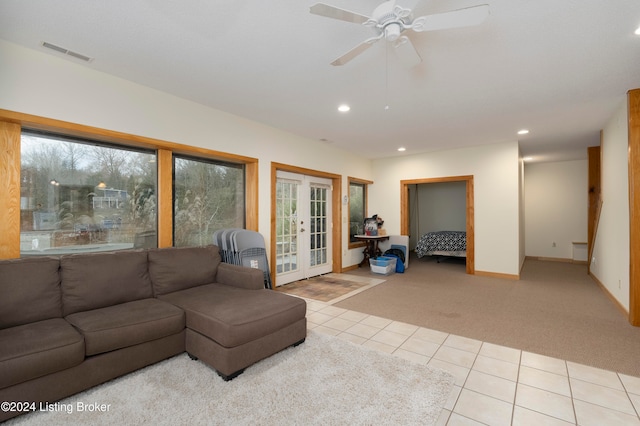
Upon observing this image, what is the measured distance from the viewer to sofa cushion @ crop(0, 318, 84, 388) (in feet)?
5.51

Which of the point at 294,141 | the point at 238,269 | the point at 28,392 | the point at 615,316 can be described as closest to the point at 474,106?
the point at 294,141

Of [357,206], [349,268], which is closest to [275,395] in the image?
[349,268]

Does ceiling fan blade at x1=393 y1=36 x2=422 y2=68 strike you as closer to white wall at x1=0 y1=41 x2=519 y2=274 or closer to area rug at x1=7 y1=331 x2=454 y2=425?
area rug at x1=7 y1=331 x2=454 y2=425

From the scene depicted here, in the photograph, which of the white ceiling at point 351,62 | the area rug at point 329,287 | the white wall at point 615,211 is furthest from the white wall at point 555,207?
the area rug at point 329,287

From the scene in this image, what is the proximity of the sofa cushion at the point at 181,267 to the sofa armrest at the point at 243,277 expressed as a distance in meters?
0.20

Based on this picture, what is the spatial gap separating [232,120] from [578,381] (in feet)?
14.9

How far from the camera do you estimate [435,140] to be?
550 cm

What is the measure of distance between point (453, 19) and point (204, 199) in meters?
3.42

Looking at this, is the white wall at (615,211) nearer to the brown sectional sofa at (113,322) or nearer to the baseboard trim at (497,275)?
the baseboard trim at (497,275)

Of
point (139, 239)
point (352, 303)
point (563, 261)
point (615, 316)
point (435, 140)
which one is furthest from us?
point (563, 261)

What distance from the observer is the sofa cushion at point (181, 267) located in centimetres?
289

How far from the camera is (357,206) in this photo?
282 inches

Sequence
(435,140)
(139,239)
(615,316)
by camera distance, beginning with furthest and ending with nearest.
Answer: (435,140)
(615,316)
(139,239)

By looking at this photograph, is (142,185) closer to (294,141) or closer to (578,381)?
(294,141)
